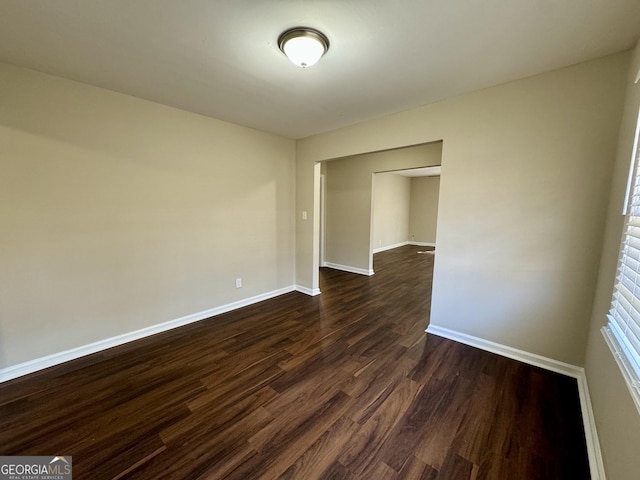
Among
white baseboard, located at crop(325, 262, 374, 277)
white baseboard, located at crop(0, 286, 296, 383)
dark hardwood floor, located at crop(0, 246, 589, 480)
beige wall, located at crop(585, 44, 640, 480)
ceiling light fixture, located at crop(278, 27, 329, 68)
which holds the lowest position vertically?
dark hardwood floor, located at crop(0, 246, 589, 480)

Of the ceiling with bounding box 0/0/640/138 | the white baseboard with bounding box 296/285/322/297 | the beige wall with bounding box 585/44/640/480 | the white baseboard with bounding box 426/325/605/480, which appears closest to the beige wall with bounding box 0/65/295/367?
the ceiling with bounding box 0/0/640/138

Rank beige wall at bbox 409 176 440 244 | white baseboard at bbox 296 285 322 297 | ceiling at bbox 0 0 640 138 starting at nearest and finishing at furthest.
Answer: ceiling at bbox 0 0 640 138 < white baseboard at bbox 296 285 322 297 < beige wall at bbox 409 176 440 244

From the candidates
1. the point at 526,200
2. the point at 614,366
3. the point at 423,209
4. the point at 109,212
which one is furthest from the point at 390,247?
the point at 109,212

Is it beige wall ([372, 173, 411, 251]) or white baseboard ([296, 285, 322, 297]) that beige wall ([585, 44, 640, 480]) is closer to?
white baseboard ([296, 285, 322, 297])

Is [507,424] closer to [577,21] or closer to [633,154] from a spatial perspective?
[633,154]

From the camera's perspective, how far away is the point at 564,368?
210 cm

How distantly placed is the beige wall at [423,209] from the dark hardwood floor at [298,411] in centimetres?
676

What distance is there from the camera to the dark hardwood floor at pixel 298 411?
138 centimetres

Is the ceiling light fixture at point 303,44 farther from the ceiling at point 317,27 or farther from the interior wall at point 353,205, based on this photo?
the interior wall at point 353,205

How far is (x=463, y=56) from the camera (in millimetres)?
1779

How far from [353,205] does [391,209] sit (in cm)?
319

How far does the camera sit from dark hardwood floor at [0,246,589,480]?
4.52ft

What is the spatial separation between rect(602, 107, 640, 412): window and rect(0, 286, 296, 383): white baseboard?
3477 mm

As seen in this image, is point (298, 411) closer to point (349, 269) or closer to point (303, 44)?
point (303, 44)
